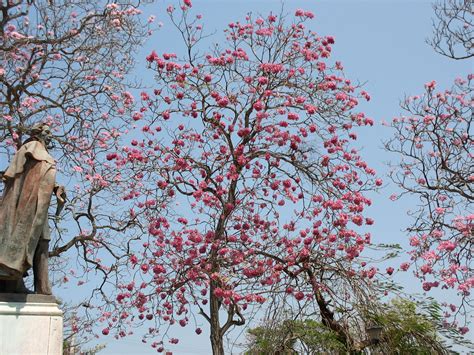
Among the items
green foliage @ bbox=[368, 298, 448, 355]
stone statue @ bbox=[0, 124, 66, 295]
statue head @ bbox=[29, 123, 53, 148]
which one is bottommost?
green foliage @ bbox=[368, 298, 448, 355]

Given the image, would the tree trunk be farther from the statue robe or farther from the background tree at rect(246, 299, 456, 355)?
the statue robe

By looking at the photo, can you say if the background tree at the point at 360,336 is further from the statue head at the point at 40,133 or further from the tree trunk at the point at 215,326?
the statue head at the point at 40,133

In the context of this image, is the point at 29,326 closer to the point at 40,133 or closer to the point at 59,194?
the point at 59,194

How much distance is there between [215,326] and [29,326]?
457cm

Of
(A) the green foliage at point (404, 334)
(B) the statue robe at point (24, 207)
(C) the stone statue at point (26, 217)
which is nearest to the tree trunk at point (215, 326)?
(A) the green foliage at point (404, 334)

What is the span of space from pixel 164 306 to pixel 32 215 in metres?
4.94

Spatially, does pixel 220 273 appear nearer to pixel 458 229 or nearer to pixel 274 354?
pixel 274 354

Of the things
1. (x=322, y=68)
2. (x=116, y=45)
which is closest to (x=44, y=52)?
(x=116, y=45)

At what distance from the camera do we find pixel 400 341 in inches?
376

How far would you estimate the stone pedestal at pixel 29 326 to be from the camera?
611 cm

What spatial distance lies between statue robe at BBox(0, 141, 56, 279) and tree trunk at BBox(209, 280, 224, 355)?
13.5ft

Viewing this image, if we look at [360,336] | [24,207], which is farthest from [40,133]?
[360,336]

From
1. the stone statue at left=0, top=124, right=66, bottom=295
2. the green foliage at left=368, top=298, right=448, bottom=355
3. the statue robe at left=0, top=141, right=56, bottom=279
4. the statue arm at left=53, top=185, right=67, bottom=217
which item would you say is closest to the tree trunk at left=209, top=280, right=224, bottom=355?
the green foliage at left=368, top=298, right=448, bottom=355

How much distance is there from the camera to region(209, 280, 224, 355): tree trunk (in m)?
10.2
